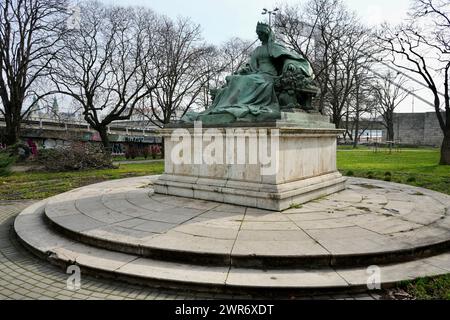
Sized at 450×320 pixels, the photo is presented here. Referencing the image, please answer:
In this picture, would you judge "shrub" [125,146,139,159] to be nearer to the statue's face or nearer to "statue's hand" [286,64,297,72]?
the statue's face

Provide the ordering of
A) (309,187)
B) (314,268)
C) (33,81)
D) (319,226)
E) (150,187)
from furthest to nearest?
(33,81) < (150,187) < (309,187) < (319,226) < (314,268)

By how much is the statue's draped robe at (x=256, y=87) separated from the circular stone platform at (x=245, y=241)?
1.98 meters

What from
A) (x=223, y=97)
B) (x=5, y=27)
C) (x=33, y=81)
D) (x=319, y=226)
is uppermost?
(x=5, y=27)

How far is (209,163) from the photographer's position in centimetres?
675

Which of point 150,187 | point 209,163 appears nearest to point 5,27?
point 150,187

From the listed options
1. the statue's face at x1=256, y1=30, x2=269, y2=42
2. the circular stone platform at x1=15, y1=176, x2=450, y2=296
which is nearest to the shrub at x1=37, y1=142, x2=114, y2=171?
the circular stone platform at x1=15, y1=176, x2=450, y2=296

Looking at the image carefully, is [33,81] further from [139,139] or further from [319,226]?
[319,226]

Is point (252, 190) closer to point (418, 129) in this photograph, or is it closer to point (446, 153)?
point (446, 153)

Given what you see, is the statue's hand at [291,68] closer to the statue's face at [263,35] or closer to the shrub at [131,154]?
the statue's face at [263,35]

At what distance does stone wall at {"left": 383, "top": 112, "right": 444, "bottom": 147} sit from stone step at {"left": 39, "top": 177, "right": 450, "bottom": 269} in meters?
46.8

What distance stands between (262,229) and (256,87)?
355cm

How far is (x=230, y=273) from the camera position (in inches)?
143

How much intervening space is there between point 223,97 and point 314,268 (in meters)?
4.83

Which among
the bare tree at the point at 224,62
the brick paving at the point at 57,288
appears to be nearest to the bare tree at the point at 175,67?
the bare tree at the point at 224,62
